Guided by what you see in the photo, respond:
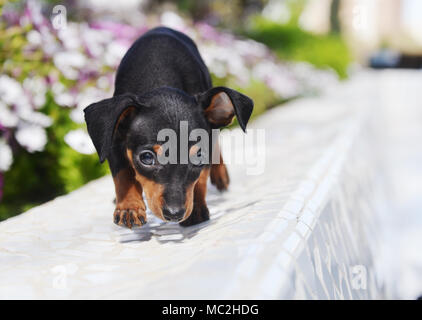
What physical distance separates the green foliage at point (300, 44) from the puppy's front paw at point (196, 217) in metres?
8.24

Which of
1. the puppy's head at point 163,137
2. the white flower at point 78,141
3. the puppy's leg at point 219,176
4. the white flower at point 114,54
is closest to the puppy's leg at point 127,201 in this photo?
the puppy's head at point 163,137

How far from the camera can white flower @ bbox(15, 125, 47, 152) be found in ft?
8.83

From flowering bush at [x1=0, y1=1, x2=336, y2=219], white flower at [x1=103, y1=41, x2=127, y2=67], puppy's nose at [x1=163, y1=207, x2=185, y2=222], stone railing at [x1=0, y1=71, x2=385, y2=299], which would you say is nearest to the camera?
stone railing at [x1=0, y1=71, x2=385, y2=299]

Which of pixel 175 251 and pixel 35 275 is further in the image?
pixel 175 251

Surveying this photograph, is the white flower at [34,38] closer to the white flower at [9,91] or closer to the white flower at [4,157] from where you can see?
the white flower at [9,91]

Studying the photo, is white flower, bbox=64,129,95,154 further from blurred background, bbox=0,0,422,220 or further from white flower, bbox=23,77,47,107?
white flower, bbox=23,77,47,107

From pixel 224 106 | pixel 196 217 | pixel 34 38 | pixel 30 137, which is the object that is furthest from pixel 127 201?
pixel 34 38

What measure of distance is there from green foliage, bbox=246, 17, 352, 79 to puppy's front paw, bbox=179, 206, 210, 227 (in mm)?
8239

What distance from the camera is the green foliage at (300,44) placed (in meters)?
10.5

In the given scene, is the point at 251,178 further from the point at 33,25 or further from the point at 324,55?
the point at 324,55

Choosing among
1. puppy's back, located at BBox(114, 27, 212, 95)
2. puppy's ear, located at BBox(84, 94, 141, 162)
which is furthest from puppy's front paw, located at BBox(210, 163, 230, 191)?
puppy's ear, located at BBox(84, 94, 141, 162)

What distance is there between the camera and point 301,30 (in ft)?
39.4

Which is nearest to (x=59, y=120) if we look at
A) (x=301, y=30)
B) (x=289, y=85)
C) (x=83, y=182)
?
(x=83, y=182)

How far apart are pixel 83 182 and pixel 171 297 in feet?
6.69
